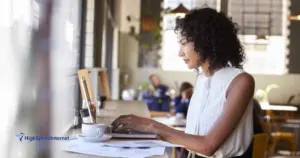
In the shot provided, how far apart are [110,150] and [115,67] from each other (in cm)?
575

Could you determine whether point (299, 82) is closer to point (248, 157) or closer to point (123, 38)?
point (123, 38)

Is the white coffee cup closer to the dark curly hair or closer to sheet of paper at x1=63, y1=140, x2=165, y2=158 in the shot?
sheet of paper at x1=63, y1=140, x2=165, y2=158

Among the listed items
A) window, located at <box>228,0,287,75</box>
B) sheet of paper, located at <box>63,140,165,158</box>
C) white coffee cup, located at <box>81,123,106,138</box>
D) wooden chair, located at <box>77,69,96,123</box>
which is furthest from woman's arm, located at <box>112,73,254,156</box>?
window, located at <box>228,0,287,75</box>

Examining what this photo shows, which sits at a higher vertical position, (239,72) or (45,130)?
(239,72)

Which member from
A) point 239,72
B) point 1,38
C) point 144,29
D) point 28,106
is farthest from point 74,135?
point 144,29

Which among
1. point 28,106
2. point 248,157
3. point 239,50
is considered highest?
point 239,50

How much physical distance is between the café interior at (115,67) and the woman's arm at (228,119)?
163mm

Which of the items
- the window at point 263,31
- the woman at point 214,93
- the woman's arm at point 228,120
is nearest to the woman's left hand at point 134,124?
the woman at point 214,93

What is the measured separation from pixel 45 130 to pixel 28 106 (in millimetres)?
230

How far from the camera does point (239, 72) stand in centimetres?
150

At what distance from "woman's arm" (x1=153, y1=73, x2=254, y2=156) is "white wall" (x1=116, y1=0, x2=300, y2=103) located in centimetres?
630

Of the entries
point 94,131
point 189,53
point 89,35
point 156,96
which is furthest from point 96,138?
point 156,96

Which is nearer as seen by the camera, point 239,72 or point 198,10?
point 239,72

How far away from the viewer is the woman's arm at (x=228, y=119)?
1425 millimetres
